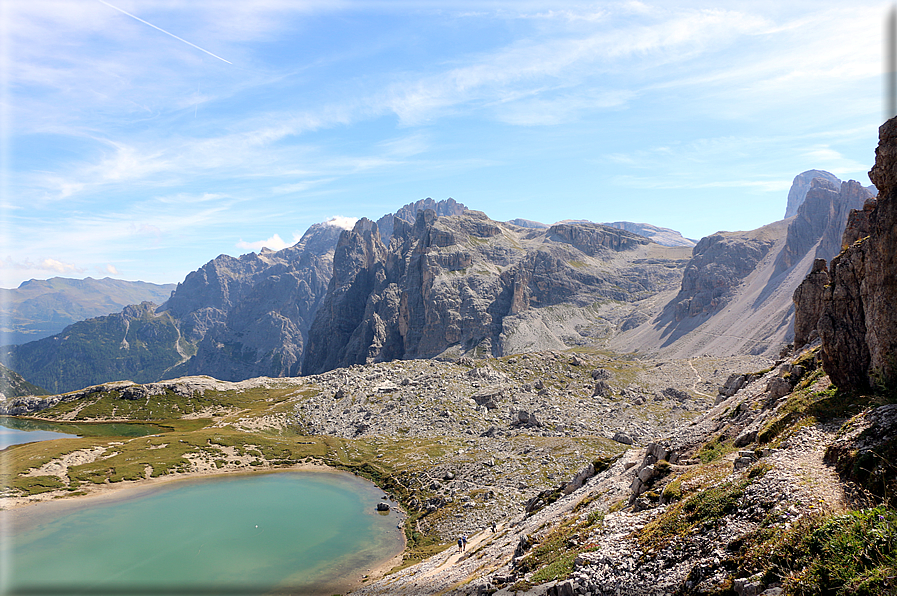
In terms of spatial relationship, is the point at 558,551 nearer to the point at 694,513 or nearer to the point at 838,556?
the point at 694,513

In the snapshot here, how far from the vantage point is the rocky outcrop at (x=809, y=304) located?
38.7 meters

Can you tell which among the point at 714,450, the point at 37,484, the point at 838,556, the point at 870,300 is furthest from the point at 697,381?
the point at 37,484

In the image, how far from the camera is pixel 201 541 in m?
63.1

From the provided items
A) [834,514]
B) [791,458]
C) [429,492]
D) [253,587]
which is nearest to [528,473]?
[429,492]

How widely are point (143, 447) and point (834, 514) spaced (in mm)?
129761

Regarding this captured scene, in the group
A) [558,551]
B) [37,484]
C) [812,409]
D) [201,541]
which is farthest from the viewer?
[37,484]

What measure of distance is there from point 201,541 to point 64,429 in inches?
4427

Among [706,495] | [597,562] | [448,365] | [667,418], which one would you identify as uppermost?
[706,495]

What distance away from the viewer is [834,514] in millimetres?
13523

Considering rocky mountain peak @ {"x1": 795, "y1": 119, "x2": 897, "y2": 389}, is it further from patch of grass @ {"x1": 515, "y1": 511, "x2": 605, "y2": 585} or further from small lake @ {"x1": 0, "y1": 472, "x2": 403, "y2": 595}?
small lake @ {"x1": 0, "y1": 472, "x2": 403, "y2": 595}

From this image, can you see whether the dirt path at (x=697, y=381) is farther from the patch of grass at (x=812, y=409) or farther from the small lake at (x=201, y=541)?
the patch of grass at (x=812, y=409)

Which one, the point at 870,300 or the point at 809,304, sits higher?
the point at 870,300

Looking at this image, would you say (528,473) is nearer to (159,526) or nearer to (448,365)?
(159,526)

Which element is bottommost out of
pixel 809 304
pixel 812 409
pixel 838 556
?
pixel 838 556
